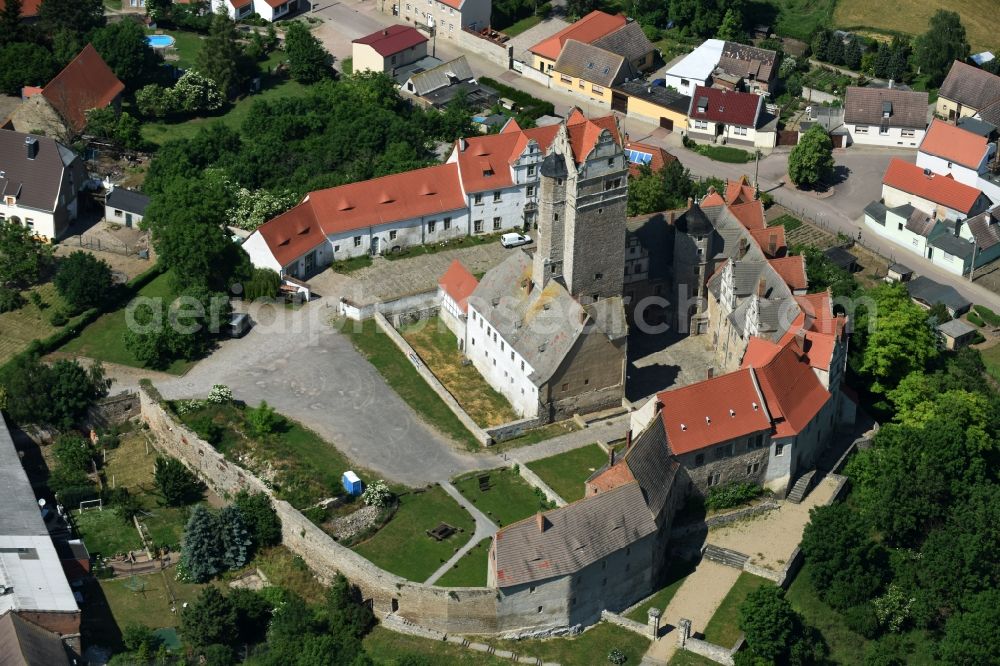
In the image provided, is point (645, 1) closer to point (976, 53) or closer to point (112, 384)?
point (976, 53)

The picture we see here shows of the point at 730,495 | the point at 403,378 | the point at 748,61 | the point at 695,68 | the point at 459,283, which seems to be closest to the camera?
the point at 730,495

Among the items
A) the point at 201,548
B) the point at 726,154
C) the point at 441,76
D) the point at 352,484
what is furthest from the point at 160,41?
the point at 201,548

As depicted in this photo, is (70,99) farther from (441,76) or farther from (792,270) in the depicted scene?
(792,270)

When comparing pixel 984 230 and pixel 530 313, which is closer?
pixel 530 313

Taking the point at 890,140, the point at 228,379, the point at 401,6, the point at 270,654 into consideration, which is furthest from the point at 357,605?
the point at 401,6

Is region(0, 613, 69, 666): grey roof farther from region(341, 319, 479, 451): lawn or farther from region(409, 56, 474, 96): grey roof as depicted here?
region(409, 56, 474, 96): grey roof
